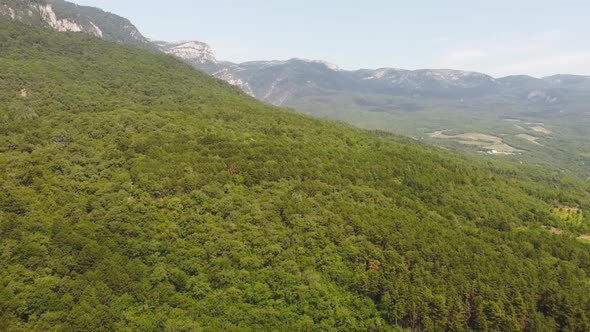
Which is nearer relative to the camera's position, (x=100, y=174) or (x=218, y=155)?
(x=100, y=174)

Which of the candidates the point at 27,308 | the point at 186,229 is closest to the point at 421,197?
the point at 186,229

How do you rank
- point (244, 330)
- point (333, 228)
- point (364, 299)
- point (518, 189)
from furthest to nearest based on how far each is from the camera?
point (518, 189) → point (333, 228) → point (364, 299) → point (244, 330)

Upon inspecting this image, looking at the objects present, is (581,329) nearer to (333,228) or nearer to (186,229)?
(333,228)

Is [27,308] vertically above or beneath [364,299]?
above

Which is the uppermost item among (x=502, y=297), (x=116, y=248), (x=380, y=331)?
(x=116, y=248)

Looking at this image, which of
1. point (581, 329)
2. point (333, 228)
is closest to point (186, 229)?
point (333, 228)

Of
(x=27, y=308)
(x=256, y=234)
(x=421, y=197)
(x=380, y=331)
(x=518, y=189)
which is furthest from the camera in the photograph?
(x=518, y=189)
